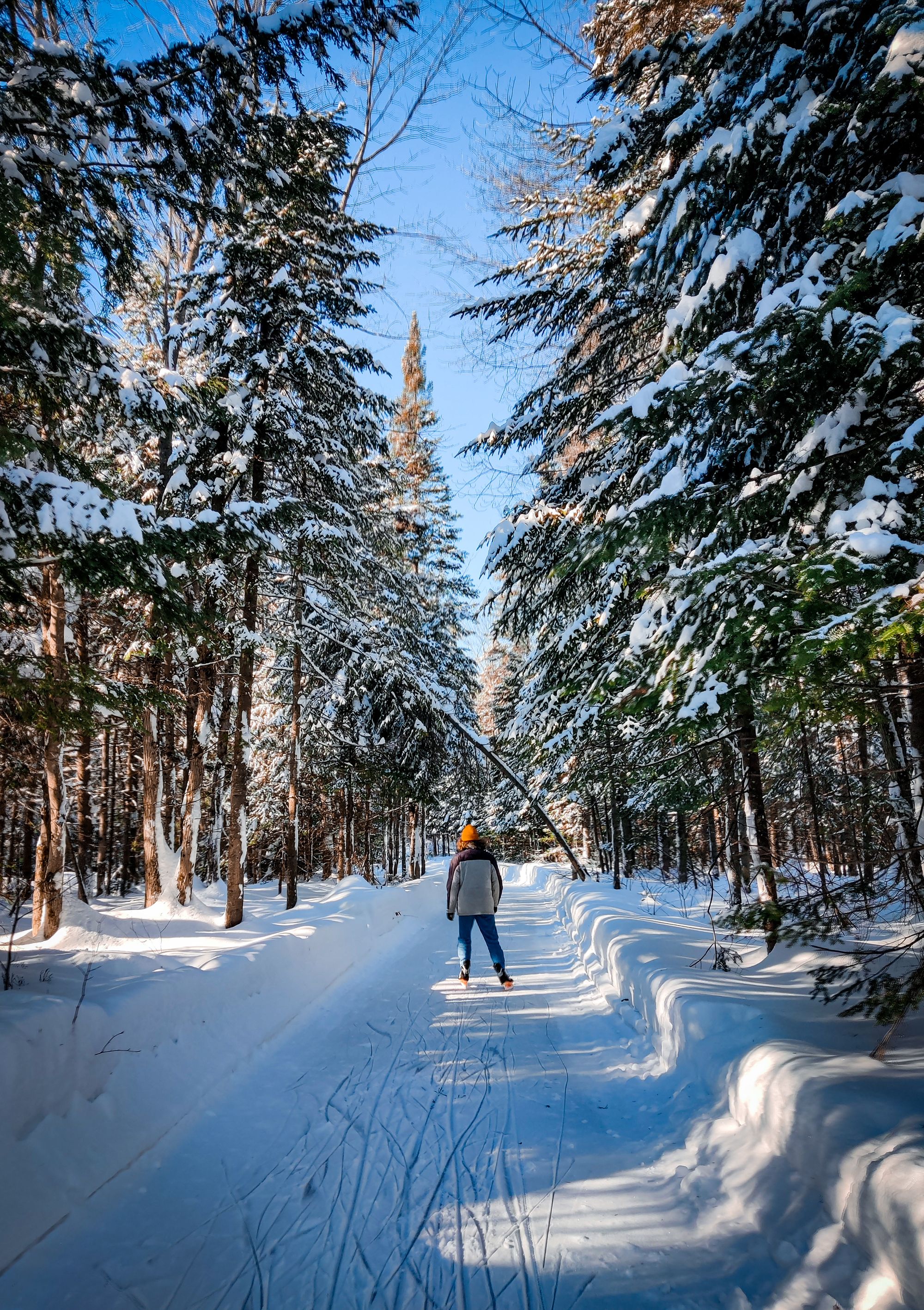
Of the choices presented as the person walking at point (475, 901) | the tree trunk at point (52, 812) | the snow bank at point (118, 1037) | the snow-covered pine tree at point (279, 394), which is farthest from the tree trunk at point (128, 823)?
the person walking at point (475, 901)

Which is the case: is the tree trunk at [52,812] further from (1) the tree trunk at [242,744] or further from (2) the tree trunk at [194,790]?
(1) the tree trunk at [242,744]

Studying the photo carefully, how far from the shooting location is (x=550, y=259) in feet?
24.0

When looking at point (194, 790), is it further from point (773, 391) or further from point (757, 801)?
point (773, 391)

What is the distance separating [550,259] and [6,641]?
407 inches

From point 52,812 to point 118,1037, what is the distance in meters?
5.86

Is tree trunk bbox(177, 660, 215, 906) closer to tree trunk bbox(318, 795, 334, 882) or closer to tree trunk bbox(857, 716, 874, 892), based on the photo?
tree trunk bbox(857, 716, 874, 892)

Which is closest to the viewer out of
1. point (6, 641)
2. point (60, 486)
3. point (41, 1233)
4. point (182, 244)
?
point (41, 1233)

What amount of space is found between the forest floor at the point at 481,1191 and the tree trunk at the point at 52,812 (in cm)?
516

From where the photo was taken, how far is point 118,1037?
3.52 metres

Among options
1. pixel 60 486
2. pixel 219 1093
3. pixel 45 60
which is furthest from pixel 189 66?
pixel 219 1093

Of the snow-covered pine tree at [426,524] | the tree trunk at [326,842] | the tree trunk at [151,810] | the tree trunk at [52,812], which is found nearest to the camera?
the tree trunk at [52,812]

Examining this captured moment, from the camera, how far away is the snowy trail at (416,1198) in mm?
2314

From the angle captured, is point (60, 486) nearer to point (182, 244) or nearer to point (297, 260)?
point (297, 260)

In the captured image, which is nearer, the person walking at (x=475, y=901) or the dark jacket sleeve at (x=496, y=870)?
the person walking at (x=475, y=901)
